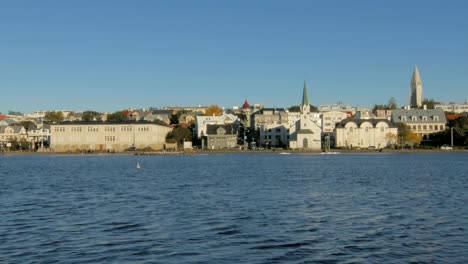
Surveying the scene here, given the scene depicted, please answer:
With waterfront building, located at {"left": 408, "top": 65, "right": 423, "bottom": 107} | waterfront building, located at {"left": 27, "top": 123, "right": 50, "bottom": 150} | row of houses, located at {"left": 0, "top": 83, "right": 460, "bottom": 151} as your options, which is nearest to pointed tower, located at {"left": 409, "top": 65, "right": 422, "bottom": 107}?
waterfront building, located at {"left": 408, "top": 65, "right": 423, "bottom": 107}

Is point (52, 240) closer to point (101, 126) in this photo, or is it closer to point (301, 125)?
point (301, 125)

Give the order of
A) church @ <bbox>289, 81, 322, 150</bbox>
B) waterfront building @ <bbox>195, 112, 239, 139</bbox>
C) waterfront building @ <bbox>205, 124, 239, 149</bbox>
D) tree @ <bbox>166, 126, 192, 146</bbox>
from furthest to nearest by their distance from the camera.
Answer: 1. waterfront building @ <bbox>195, 112, 239, 139</bbox>
2. tree @ <bbox>166, 126, 192, 146</bbox>
3. waterfront building @ <bbox>205, 124, 239, 149</bbox>
4. church @ <bbox>289, 81, 322, 150</bbox>

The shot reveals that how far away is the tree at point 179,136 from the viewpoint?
430 feet

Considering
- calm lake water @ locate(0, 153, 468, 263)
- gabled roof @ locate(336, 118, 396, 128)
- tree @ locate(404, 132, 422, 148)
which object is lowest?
calm lake water @ locate(0, 153, 468, 263)

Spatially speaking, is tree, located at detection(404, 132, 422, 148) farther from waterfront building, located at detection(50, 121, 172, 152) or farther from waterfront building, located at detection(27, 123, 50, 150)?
waterfront building, located at detection(27, 123, 50, 150)

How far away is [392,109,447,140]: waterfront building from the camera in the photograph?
411 ft

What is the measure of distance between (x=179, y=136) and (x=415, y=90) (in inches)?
3438

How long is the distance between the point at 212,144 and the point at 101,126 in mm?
20942

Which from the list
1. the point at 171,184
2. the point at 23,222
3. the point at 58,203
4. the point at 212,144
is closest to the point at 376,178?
the point at 171,184

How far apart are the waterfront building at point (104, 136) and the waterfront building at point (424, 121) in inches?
1791

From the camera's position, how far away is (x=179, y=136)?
13088cm

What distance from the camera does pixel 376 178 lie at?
1842 inches

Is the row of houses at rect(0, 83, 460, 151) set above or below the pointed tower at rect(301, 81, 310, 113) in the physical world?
below

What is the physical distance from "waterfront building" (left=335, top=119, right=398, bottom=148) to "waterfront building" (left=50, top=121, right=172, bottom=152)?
114ft
